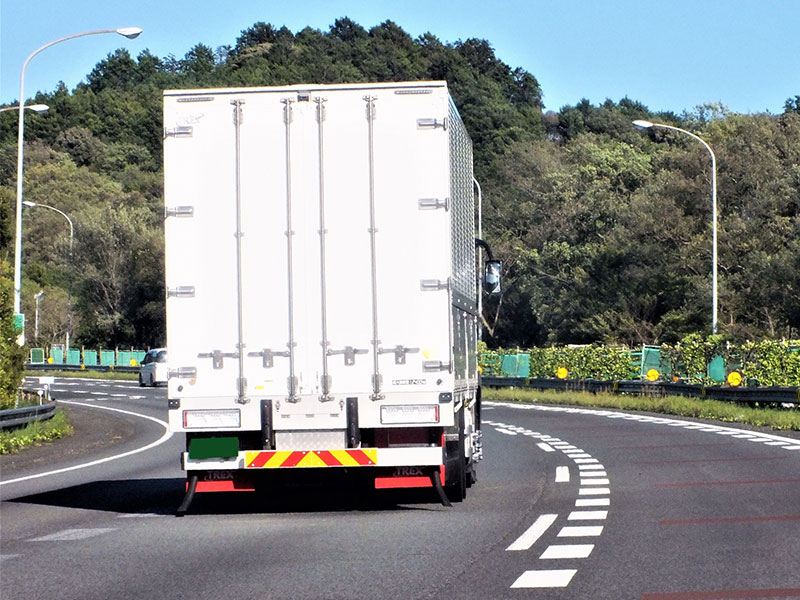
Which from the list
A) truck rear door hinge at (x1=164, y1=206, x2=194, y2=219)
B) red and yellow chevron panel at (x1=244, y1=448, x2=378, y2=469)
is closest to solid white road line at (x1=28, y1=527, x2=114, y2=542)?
red and yellow chevron panel at (x1=244, y1=448, x2=378, y2=469)

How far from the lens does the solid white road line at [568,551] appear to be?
32.1 feet

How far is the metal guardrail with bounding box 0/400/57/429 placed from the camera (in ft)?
80.9

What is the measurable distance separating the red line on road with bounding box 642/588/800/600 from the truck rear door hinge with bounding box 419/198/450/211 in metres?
5.15

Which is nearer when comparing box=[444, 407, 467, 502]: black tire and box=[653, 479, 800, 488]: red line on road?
box=[444, 407, 467, 502]: black tire

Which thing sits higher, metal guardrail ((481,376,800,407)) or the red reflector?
metal guardrail ((481,376,800,407))

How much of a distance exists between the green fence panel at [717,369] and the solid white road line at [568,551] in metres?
26.7

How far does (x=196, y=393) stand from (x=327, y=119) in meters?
2.74

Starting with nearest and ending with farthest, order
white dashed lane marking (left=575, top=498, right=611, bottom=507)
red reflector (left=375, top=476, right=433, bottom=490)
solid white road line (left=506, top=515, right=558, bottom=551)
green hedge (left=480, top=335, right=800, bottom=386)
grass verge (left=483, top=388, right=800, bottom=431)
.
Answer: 1. solid white road line (left=506, top=515, right=558, bottom=551)
2. red reflector (left=375, top=476, right=433, bottom=490)
3. white dashed lane marking (left=575, top=498, right=611, bottom=507)
4. grass verge (left=483, top=388, right=800, bottom=431)
5. green hedge (left=480, top=335, right=800, bottom=386)

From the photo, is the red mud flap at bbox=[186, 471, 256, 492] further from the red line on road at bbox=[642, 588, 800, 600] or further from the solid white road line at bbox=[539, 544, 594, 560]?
the red line on road at bbox=[642, 588, 800, 600]

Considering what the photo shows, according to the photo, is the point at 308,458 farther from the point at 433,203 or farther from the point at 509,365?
the point at 509,365

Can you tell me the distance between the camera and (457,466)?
517 inches


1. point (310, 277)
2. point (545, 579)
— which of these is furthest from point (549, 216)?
point (545, 579)

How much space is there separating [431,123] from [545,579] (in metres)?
5.06

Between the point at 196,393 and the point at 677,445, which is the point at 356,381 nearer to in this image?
the point at 196,393
